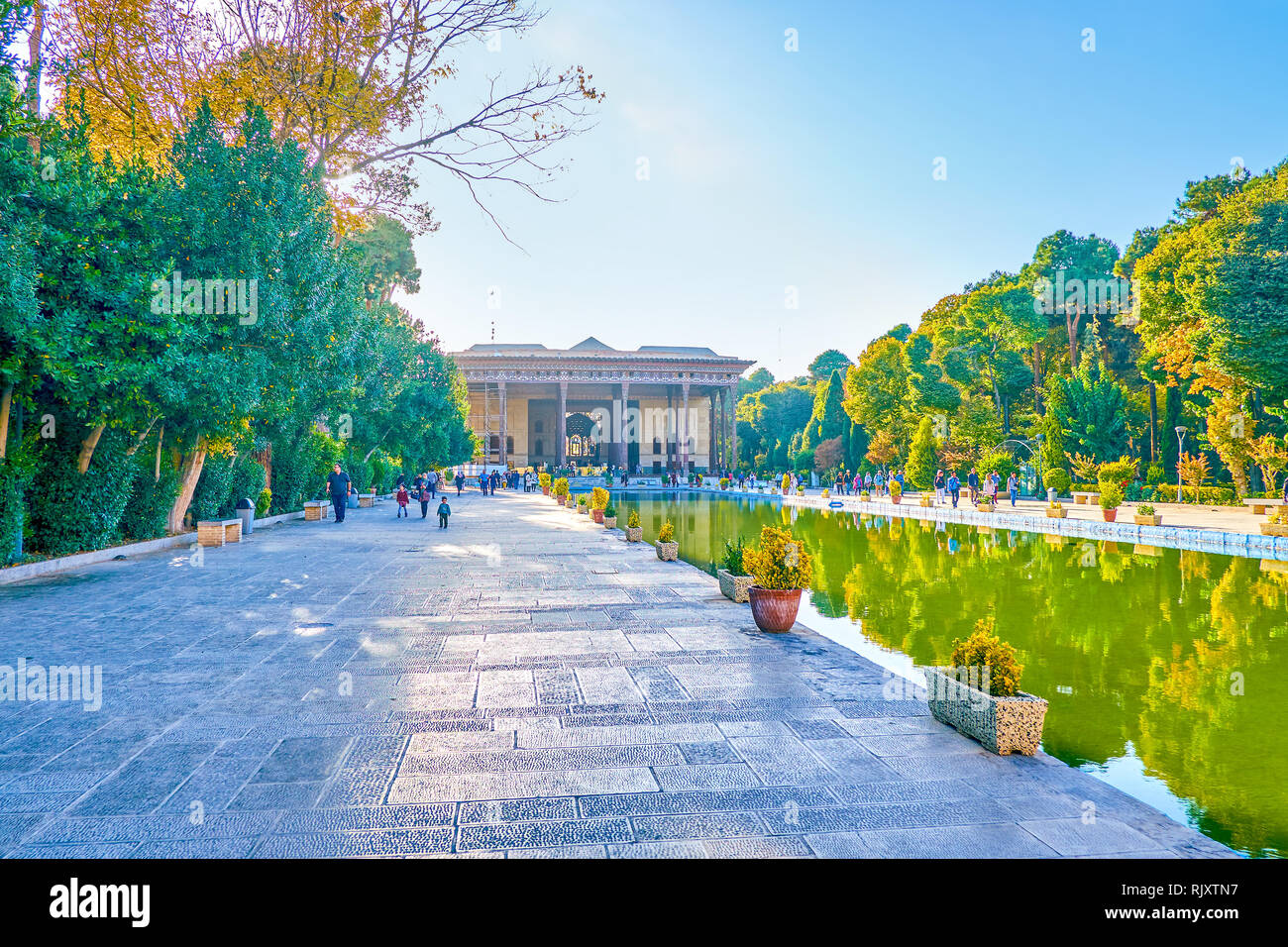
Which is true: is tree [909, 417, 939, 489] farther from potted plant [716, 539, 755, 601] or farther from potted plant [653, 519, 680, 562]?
potted plant [716, 539, 755, 601]

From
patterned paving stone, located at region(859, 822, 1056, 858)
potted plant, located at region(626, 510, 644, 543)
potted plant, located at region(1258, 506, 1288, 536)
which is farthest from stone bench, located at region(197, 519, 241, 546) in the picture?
potted plant, located at region(1258, 506, 1288, 536)

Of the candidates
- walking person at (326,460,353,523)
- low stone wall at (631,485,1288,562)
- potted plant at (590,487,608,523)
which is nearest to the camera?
low stone wall at (631,485,1288,562)

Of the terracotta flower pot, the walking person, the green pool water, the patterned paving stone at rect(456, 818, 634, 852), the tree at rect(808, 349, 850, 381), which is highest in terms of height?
the tree at rect(808, 349, 850, 381)

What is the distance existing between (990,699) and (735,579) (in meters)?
4.78

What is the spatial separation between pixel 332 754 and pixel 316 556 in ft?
30.9

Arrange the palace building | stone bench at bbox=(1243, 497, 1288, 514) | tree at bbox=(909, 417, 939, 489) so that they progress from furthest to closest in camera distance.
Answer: the palace building
tree at bbox=(909, 417, 939, 489)
stone bench at bbox=(1243, 497, 1288, 514)

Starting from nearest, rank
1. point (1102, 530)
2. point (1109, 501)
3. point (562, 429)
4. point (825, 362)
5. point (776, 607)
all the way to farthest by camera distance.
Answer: point (776, 607) → point (1102, 530) → point (1109, 501) → point (562, 429) → point (825, 362)

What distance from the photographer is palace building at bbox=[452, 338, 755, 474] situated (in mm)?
60812

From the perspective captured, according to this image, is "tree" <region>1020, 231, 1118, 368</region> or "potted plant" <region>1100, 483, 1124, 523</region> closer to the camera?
"potted plant" <region>1100, 483, 1124, 523</region>

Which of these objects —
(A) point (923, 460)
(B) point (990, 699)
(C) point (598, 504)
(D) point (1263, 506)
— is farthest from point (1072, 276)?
(B) point (990, 699)

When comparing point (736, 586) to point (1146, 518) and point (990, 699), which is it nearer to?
point (990, 699)

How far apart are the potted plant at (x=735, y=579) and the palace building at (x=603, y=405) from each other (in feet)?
167

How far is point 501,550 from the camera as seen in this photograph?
14.0 meters

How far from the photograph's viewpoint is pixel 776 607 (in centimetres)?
723
